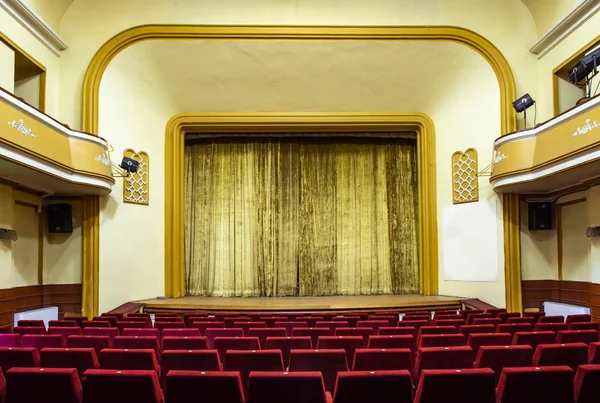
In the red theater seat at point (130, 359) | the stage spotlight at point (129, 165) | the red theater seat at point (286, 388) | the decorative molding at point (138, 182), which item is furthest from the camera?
the decorative molding at point (138, 182)

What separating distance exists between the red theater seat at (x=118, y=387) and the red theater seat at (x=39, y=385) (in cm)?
9

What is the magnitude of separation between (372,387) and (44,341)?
248cm

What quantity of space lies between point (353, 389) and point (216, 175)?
913cm

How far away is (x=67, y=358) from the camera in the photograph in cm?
265

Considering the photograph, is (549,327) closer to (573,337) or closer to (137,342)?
(573,337)

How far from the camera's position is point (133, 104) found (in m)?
9.07

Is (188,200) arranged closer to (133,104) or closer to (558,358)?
(133,104)

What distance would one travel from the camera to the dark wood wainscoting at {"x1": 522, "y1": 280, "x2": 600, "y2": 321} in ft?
24.6

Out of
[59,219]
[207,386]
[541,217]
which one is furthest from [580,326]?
[59,219]

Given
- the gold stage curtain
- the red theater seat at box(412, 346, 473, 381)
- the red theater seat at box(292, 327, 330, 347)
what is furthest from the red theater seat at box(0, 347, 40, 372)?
the gold stage curtain

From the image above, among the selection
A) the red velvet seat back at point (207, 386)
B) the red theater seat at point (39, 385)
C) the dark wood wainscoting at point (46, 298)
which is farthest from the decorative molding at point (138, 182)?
the red velvet seat back at point (207, 386)

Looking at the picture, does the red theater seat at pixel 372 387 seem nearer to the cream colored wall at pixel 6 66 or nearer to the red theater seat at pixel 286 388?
the red theater seat at pixel 286 388

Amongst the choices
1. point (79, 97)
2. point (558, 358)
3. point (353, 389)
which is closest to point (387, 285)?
point (79, 97)

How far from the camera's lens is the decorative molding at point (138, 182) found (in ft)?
29.0
